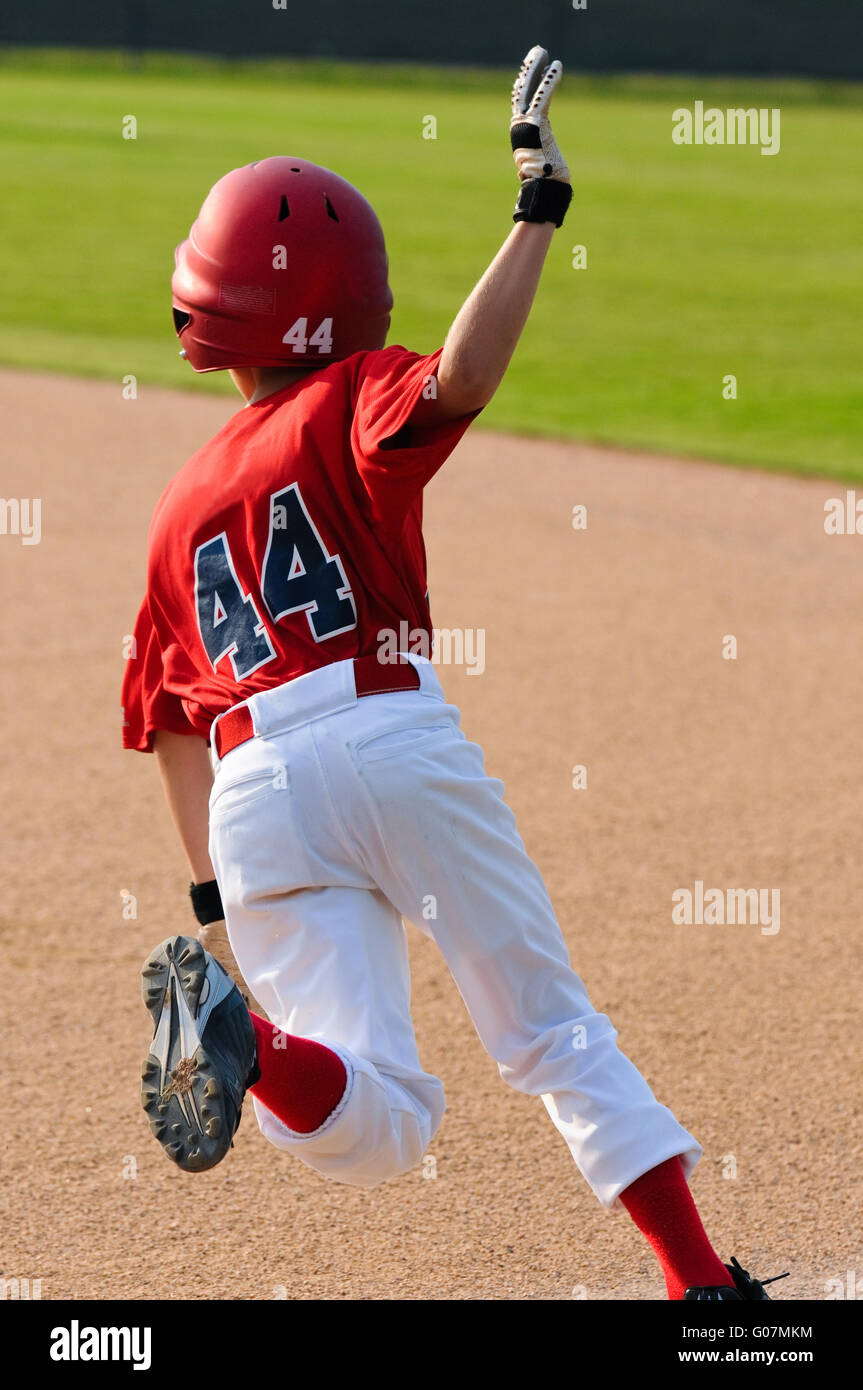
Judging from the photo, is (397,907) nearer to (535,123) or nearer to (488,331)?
(488,331)

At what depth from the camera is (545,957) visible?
2.52m

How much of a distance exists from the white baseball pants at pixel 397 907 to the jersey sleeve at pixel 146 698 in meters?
0.30

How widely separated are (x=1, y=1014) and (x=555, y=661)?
3137 millimetres

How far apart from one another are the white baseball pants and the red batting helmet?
53 cm

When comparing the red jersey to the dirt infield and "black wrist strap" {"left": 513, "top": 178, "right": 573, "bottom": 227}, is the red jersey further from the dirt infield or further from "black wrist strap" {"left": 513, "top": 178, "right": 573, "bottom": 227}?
the dirt infield

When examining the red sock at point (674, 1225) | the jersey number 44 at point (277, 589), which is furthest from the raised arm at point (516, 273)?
the red sock at point (674, 1225)

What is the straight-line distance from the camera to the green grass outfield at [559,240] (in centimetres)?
1164

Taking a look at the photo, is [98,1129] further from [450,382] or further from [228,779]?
[450,382]

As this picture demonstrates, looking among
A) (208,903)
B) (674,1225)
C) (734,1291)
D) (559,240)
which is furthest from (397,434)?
(559,240)

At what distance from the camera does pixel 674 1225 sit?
8.36 ft

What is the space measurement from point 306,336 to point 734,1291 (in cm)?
156

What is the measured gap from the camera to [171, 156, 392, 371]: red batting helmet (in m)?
2.66

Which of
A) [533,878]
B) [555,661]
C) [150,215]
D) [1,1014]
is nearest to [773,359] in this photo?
[555,661]

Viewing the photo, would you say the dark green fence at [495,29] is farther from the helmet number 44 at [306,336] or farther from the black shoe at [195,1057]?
the black shoe at [195,1057]
